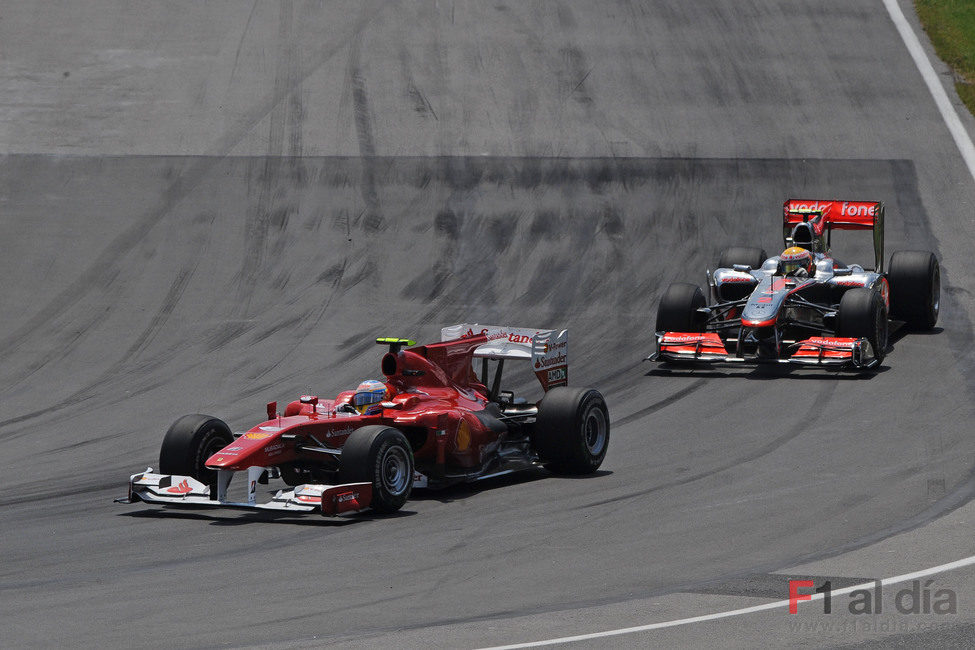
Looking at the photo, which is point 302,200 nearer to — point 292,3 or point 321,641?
point 292,3

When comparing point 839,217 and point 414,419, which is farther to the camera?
point 839,217

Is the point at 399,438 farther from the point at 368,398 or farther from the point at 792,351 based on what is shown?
the point at 792,351

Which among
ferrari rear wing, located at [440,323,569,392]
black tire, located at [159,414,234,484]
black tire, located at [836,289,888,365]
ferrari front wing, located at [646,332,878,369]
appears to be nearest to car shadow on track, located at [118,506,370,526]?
black tire, located at [159,414,234,484]

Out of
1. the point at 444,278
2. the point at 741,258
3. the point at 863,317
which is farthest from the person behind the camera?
the point at 444,278

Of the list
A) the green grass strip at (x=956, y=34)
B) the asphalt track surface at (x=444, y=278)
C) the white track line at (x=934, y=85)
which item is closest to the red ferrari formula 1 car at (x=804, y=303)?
the asphalt track surface at (x=444, y=278)

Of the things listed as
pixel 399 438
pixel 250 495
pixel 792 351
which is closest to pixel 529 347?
pixel 399 438

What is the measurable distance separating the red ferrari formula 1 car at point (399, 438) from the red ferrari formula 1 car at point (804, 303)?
5.29 m

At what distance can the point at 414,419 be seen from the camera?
1353cm

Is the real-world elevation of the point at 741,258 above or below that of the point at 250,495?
above

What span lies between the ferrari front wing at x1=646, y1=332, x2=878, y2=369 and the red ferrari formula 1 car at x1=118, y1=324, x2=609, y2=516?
16.0 ft

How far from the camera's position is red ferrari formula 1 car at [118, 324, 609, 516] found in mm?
12445

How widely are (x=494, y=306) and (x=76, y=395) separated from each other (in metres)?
7.32

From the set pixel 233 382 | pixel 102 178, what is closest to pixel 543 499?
pixel 233 382

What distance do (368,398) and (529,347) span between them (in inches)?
88.6
